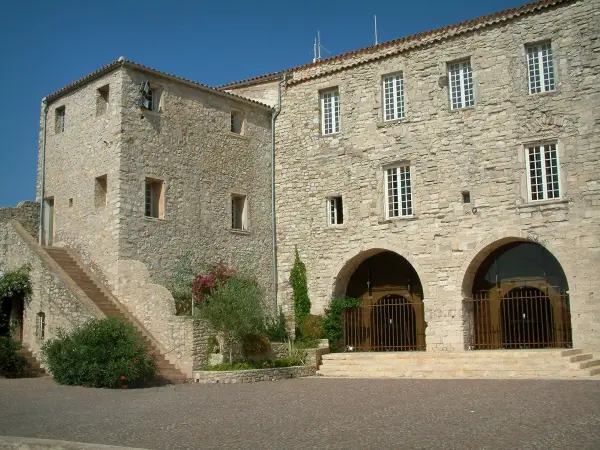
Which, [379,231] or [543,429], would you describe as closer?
[543,429]

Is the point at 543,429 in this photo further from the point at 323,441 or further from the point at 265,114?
the point at 265,114

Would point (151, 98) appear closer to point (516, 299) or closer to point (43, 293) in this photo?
point (43, 293)

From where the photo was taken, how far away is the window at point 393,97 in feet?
67.5

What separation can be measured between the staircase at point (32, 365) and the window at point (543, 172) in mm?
13782

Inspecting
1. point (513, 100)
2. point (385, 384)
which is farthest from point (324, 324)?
point (513, 100)

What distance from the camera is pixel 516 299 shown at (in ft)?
61.6

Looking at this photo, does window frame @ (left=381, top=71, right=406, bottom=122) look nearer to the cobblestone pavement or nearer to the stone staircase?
the stone staircase

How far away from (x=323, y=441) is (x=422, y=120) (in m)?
13.7

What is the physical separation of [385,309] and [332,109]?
267 inches

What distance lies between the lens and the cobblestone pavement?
7.82 metres

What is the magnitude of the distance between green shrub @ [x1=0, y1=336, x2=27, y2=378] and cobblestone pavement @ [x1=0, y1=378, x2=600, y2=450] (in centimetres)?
181

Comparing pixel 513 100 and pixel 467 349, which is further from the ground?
pixel 513 100

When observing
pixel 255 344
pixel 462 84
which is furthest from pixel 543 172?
pixel 255 344

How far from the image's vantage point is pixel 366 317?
21.2 m
